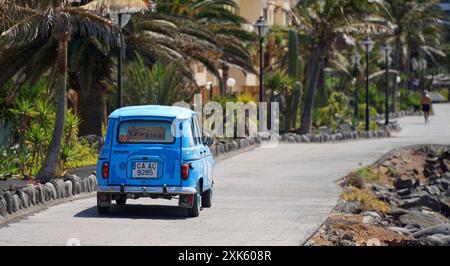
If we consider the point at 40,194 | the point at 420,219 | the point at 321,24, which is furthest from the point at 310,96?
the point at 40,194

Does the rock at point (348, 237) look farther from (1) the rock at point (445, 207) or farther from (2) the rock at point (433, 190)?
(2) the rock at point (433, 190)

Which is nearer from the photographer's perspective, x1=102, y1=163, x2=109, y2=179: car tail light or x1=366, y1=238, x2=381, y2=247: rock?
x1=366, y1=238, x2=381, y2=247: rock

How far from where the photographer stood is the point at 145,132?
64.8ft

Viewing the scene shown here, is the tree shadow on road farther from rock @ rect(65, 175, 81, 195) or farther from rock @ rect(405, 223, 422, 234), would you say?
rock @ rect(405, 223, 422, 234)

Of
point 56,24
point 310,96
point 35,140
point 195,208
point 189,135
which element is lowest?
point 195,208

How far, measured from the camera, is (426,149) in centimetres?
4400

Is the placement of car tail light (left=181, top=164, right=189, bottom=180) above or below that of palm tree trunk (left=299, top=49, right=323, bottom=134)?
below

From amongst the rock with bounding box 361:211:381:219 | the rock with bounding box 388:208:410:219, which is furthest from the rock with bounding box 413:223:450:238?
the rock with bounding box 388:208:410:219

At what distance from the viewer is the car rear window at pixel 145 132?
1958cm

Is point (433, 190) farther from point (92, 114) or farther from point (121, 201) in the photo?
point (121, 201)

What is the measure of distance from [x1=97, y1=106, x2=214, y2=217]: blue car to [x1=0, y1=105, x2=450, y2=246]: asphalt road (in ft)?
1.31

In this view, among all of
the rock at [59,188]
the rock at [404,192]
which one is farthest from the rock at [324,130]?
the rock at [59,188]

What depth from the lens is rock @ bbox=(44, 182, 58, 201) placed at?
2097 cm

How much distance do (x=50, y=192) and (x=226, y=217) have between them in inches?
125
